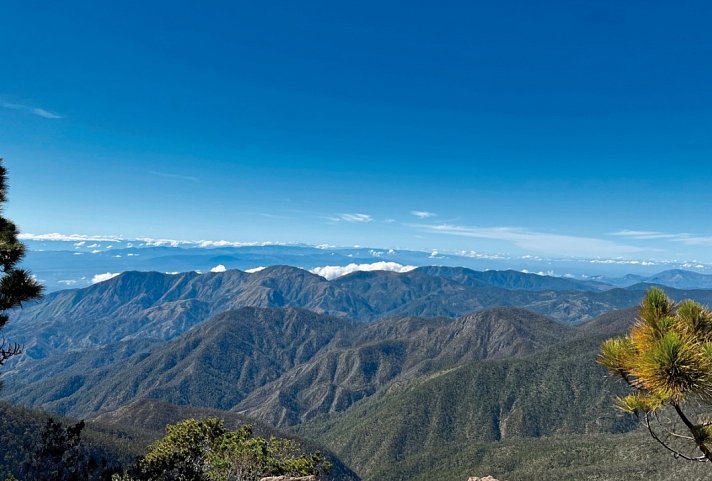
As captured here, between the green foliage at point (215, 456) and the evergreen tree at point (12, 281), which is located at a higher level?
the evergreen tree at point (12, 281)

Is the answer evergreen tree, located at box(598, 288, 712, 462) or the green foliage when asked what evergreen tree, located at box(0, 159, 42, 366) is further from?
the green foliage

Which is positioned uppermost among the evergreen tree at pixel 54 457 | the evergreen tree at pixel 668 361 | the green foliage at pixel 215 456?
the evergreen tree at pixel 668 361

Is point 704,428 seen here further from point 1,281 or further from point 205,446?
point 205,446

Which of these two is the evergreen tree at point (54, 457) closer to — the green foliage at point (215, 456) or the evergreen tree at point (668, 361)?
the green foliage at point (215, 456)

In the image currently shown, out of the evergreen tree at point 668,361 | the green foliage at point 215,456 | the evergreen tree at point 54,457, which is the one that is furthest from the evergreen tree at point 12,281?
the green foliage at point 215,456

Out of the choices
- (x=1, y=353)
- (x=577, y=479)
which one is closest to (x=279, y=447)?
(x=1, y=353)

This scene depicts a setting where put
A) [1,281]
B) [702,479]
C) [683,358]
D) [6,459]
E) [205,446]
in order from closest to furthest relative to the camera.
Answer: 1. [683,358]
2. [1,281]
3. [205,446]
4. [702,479]
5. [6,459]
